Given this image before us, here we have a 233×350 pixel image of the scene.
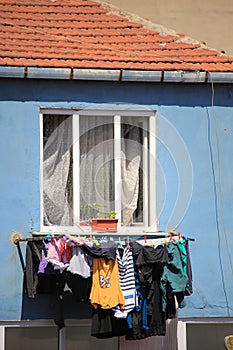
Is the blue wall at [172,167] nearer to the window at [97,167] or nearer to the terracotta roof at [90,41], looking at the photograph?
the window at [97,167]

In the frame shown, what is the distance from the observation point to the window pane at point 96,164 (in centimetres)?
1554

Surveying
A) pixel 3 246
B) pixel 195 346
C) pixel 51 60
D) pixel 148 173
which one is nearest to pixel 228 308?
pixel 195 346

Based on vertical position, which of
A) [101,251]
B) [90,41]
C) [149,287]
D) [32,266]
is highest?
[90,41]

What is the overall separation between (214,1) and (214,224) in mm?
4886

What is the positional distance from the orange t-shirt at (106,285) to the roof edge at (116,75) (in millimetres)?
2854

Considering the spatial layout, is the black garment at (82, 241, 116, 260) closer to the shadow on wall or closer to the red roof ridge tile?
the shadow on wall

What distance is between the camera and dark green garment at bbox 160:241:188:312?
14492 millimetres

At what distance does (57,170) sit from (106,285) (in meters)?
2.15

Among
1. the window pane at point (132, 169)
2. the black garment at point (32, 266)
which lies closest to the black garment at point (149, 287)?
the window pane at point (132, 169)

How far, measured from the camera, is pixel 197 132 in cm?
1578

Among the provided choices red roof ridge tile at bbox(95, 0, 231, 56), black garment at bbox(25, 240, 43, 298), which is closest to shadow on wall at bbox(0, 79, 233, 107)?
red roof ridge tile at bbox(95, 0, 231, 56)

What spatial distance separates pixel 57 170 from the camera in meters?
15.5

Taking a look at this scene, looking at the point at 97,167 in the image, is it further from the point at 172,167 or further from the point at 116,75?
the point at 116,75

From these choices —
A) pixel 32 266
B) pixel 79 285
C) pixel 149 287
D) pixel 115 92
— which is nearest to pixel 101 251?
pixel 79 285
